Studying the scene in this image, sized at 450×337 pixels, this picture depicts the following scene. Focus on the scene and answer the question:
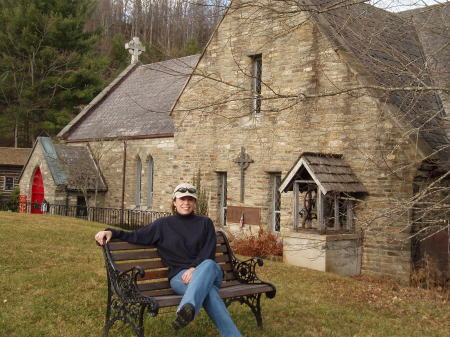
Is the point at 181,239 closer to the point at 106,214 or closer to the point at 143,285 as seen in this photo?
the point at 143,285

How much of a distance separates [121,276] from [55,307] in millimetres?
1926

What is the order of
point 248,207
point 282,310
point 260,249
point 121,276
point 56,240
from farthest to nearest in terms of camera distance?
point 248,207
point 260,249
point 56,240
point 282,310
point 121,276

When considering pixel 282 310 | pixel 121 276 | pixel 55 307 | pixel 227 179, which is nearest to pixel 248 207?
pixel 227 179

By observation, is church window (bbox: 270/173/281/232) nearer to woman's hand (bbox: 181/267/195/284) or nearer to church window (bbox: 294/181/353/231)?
church window (bbox: 294/181/353/231)

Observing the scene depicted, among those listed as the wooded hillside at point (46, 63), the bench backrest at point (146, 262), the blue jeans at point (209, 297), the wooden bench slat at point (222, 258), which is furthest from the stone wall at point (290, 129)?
the wooded hillside at point (46, 63)

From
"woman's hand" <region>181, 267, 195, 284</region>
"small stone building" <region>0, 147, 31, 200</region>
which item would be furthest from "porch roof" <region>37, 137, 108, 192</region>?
"woman's hand" <region>181, 267, 195, 284</region>

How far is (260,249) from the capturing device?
15109 mm

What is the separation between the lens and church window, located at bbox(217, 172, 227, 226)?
18531mm

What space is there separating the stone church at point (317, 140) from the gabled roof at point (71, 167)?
4787mm

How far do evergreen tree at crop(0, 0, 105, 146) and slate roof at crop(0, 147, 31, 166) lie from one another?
321cm

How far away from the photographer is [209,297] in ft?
18.7

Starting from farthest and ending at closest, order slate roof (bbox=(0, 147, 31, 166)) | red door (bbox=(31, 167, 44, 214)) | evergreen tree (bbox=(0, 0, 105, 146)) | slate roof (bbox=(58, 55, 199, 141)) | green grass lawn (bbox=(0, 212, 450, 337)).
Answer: evergreen tree (bbox=(0, 0, 105, 146))
slate roof (bbox=(0, 147, 31, 166))
red door (bbox=(31, 167, 44, 214))
slate roof (bbox=(58, 55, 199, 141))
green grass lawn (bbox=(0, 212, 450, 337))

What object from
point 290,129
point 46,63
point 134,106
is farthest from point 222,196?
point 46,63

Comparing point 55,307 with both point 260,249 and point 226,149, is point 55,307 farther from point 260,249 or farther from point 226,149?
point 226,149
